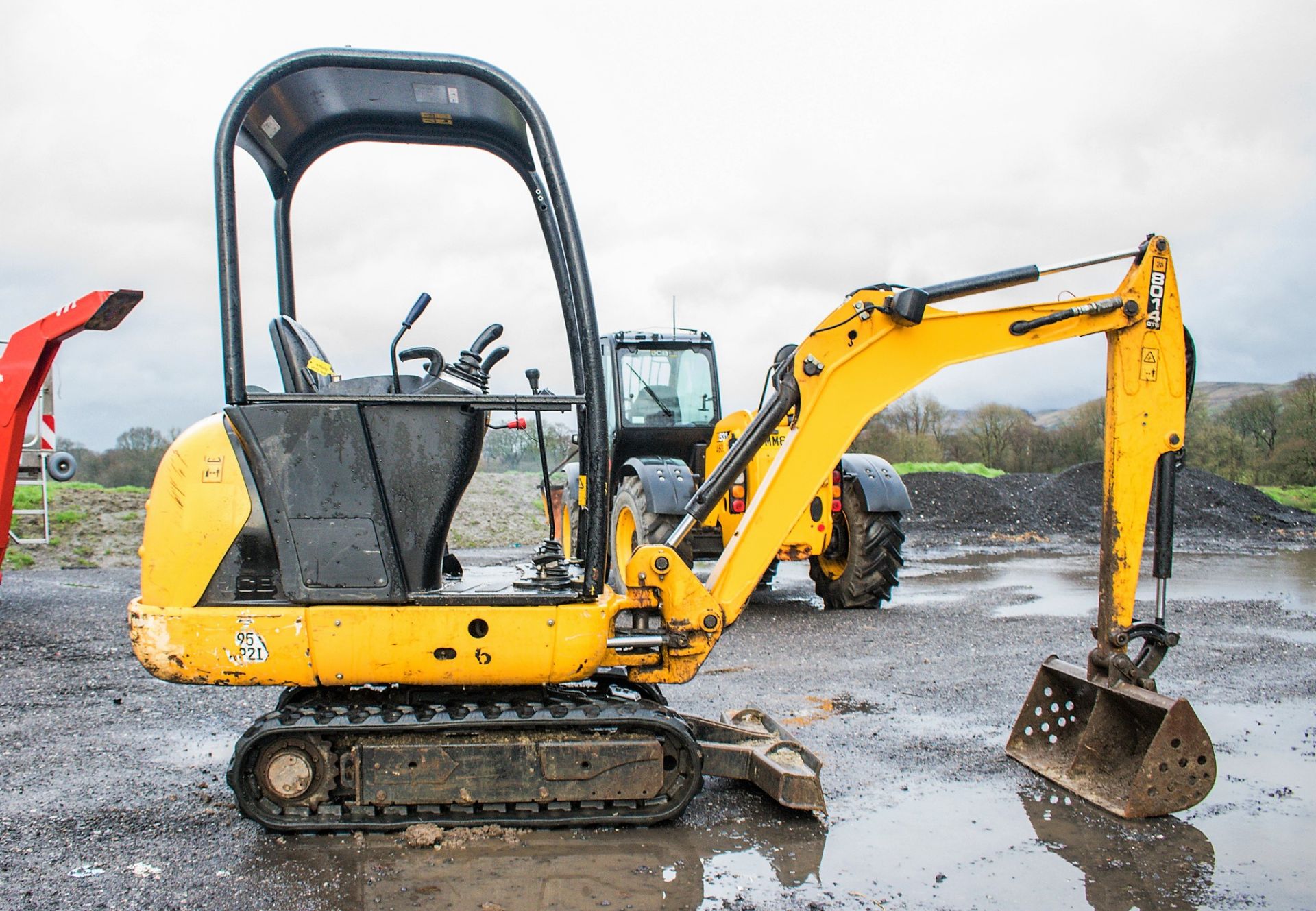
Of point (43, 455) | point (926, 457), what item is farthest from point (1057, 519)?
point (43, 455)

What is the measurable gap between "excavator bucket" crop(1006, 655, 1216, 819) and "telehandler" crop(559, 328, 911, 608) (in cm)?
352

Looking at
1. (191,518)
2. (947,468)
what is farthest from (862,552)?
(947,468)

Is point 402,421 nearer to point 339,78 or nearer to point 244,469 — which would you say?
point 244,469

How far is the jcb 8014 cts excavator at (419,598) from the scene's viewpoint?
374cm

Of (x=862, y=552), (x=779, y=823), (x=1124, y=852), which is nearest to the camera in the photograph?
(x=1124, y=852)

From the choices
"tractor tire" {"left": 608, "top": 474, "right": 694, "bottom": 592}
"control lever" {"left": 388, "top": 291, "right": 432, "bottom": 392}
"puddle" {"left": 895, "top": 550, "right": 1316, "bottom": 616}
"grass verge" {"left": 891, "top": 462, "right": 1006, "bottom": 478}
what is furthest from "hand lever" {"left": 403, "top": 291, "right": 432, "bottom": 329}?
"grass verge" {"left": 891, "top": 462, "right": 1006, "bottom": 478}

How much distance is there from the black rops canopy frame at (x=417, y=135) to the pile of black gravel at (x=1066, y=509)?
621 inches

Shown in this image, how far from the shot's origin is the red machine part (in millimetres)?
8109

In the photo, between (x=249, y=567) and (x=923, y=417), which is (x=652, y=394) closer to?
(x=249, y=567)

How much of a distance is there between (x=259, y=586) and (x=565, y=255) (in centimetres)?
174

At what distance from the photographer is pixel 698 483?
31.3 ft

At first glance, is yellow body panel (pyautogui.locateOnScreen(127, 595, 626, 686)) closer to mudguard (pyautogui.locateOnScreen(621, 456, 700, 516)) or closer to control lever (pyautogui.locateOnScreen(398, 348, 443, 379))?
control lever (pyautogui.locateOnScreen(398, 348, 443, 379))

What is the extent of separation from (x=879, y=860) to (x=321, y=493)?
2482mm

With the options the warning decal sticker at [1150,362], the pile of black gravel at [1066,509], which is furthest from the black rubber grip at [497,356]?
the pile of black gravel at [1066,509]
